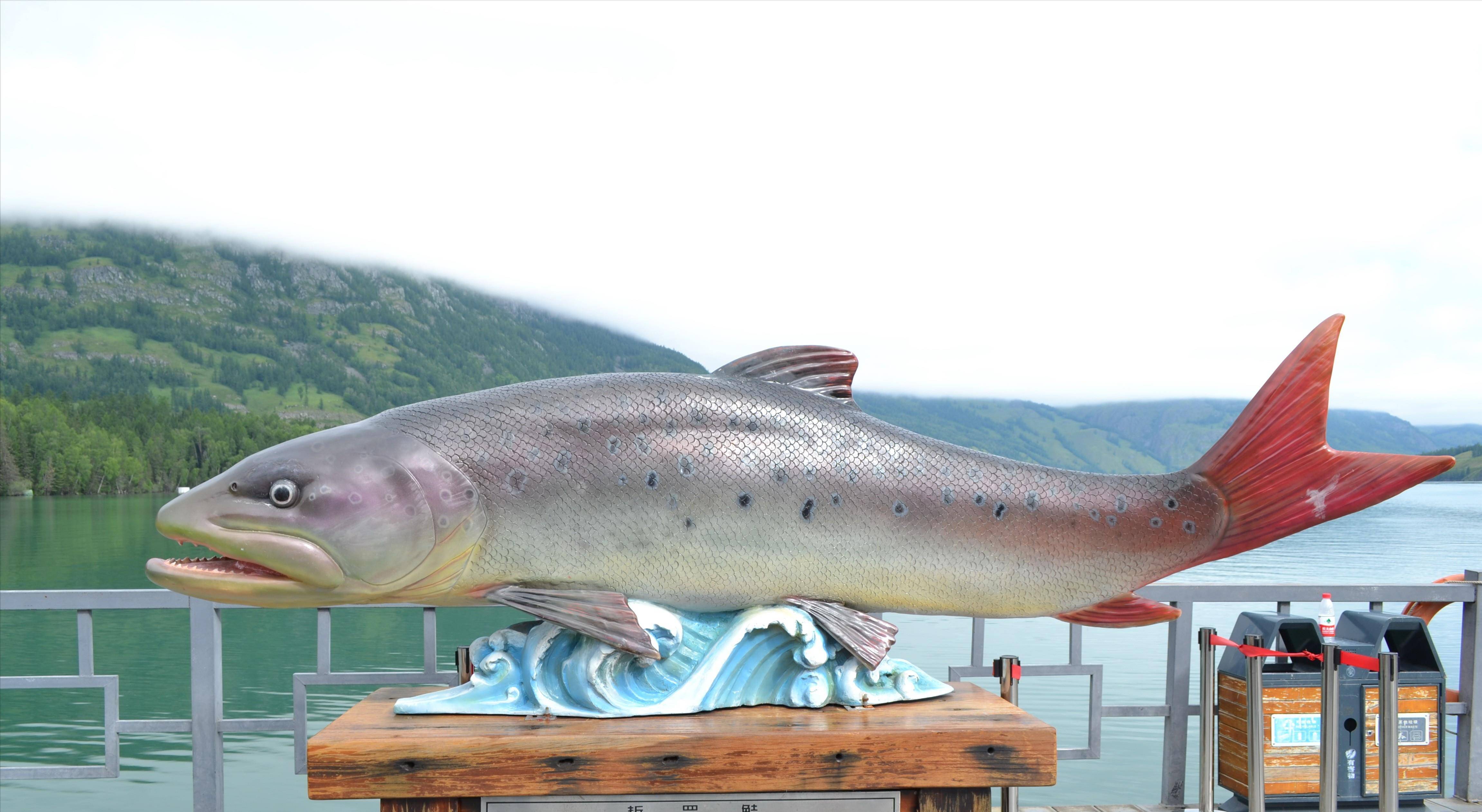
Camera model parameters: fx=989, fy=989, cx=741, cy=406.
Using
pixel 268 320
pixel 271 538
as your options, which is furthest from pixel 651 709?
pixel 268 320

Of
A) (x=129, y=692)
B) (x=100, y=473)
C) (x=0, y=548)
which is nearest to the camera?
(x=129, y=692)

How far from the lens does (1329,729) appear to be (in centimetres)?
386

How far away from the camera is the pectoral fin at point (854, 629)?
3307mm

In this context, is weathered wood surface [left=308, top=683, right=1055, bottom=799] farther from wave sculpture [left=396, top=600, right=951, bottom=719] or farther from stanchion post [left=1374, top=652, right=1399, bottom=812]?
stanchion post [left=1374, top=652, right=1399, bottom=812]

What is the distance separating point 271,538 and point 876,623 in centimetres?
195

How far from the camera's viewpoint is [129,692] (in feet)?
64.7

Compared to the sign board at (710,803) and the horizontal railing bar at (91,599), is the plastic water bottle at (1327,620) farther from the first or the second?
the horizontal railing bar at (91,599)

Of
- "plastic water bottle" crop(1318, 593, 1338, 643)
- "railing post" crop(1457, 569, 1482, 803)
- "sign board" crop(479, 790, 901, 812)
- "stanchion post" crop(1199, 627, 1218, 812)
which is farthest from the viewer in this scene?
"railing post" crop(1457, 569, 1482, 803)

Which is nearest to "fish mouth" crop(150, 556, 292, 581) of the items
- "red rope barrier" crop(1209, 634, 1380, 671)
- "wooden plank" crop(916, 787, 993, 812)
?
"wooden plank" crop(916, 787, 993, 812)

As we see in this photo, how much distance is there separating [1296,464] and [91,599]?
4.47m

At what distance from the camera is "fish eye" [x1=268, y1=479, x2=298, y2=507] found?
9.95 ft

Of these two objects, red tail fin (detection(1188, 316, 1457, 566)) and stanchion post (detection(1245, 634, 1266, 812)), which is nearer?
red tail fin (detection(1188, 316, 1457, 566))

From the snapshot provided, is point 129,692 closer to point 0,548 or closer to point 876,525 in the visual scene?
point 876,525

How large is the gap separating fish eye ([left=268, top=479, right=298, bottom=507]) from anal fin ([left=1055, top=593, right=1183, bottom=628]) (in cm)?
260
